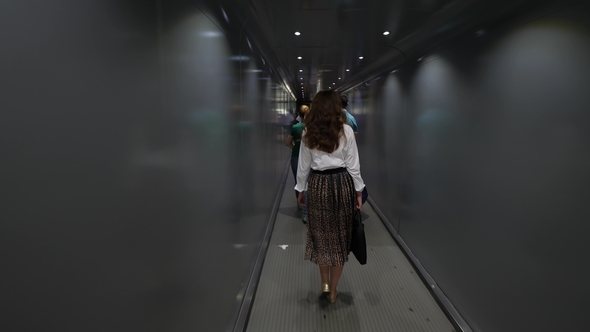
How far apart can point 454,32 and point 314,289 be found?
2.63 m

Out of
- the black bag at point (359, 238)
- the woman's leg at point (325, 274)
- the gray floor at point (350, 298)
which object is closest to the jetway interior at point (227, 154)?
the gray floor at point (350, 298)

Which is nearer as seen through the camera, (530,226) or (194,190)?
(194,190)

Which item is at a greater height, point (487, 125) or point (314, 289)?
point (487, 125)

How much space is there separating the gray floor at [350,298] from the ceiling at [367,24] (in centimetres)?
234

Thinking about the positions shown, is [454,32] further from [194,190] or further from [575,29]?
[194,190]

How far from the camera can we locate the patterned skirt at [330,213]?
263cm

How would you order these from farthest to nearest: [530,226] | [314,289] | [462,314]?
[314,289] < [462,314] < [530,226]

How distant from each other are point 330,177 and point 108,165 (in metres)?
1.95

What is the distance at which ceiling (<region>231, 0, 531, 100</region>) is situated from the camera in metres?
2.36

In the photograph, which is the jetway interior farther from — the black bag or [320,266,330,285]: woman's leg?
the black bag

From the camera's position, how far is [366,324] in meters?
2.61

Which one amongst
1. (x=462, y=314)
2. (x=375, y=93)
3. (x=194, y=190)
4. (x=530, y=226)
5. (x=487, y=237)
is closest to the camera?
(x=194, y=190)

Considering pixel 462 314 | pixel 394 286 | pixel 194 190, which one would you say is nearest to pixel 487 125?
pixel 462 314

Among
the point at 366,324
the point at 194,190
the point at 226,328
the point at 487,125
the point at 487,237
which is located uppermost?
the point at 487,125
